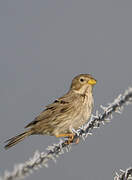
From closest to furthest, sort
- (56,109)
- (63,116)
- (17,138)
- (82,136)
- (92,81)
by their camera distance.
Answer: (82,136) → (17,138) → (63,116) → (56,109) → (92,81)

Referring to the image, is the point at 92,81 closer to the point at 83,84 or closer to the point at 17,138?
the point at 83,84

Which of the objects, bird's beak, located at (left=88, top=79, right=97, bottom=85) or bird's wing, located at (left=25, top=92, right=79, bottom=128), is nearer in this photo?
bird's wing, located at (left=25, top=92, right=79, bottom=128)

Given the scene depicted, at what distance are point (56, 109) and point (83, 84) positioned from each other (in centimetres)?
86

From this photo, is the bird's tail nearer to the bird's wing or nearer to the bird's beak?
the bird's wing

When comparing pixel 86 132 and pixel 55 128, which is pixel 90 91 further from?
pixel 86 132

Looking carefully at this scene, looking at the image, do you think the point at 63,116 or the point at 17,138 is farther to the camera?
the point at 63,116

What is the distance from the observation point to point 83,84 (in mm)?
7059

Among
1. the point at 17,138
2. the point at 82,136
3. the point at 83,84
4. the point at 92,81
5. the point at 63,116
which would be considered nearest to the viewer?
Answer: the point at 82,136

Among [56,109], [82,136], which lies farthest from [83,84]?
[82,136]

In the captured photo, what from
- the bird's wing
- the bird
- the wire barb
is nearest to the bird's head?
the bird

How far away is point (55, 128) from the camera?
20.6 feet

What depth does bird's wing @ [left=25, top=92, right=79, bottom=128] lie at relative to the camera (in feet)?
21.2

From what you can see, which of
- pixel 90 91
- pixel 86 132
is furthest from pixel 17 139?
pixel 86 132

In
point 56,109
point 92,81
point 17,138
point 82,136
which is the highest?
point 92,81
